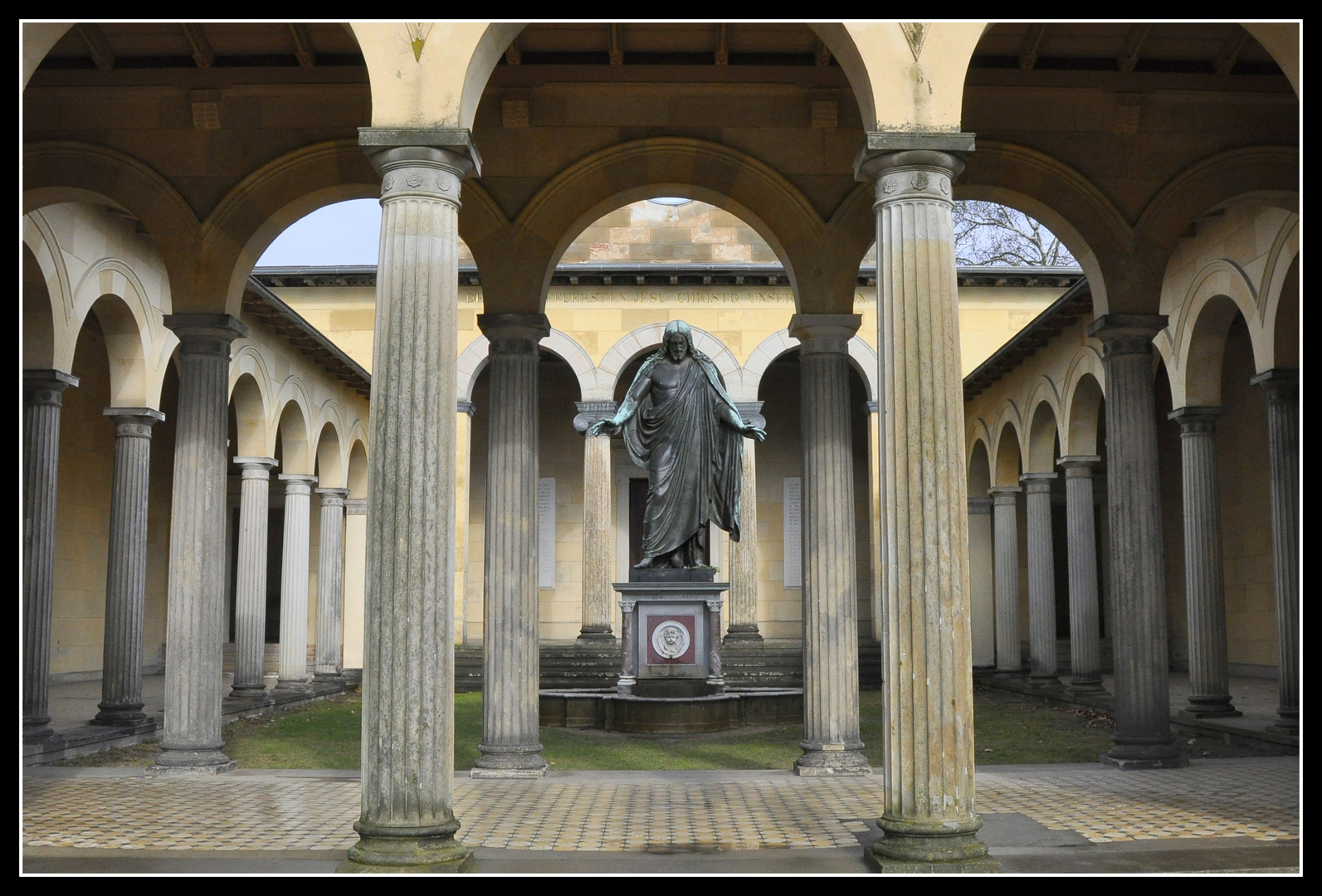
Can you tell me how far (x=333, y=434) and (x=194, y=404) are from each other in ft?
43.1

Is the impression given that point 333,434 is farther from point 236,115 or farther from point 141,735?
point 236,115

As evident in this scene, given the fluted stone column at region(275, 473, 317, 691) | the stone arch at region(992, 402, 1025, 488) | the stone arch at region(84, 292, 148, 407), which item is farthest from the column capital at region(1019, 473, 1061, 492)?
the stone arch at region(84, 292, 148, 407)

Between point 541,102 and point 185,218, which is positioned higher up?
point 541,102

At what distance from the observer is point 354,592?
26.4 metres

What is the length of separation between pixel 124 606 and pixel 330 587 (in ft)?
31.9

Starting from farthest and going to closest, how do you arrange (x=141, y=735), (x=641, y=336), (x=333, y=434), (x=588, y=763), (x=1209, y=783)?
(x=641, y=336), (x=333, y=434), (x=141, y=735), (x=588, y=763), (x=1209, y=783)

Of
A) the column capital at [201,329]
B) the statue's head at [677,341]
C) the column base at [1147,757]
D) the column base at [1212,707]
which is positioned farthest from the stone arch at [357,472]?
the column base at [1147,757]

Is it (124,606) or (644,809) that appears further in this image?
(124,606)

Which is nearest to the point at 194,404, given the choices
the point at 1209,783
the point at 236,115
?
the point at 236,115

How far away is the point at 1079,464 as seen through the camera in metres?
20.2

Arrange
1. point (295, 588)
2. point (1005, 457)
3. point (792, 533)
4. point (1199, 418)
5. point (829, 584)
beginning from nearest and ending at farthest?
1. point (829, 584)
2. point (1199, 418)
3. point (295, 588)
4. point (1005, 457)
5. point (792, 533)

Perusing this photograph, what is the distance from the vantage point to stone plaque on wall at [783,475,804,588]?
29500mm

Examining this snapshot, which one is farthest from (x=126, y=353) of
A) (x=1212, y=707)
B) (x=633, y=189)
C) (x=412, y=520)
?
(x=1212, y=707)

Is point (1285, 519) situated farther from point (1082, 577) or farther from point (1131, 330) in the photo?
point (1082, 577)
